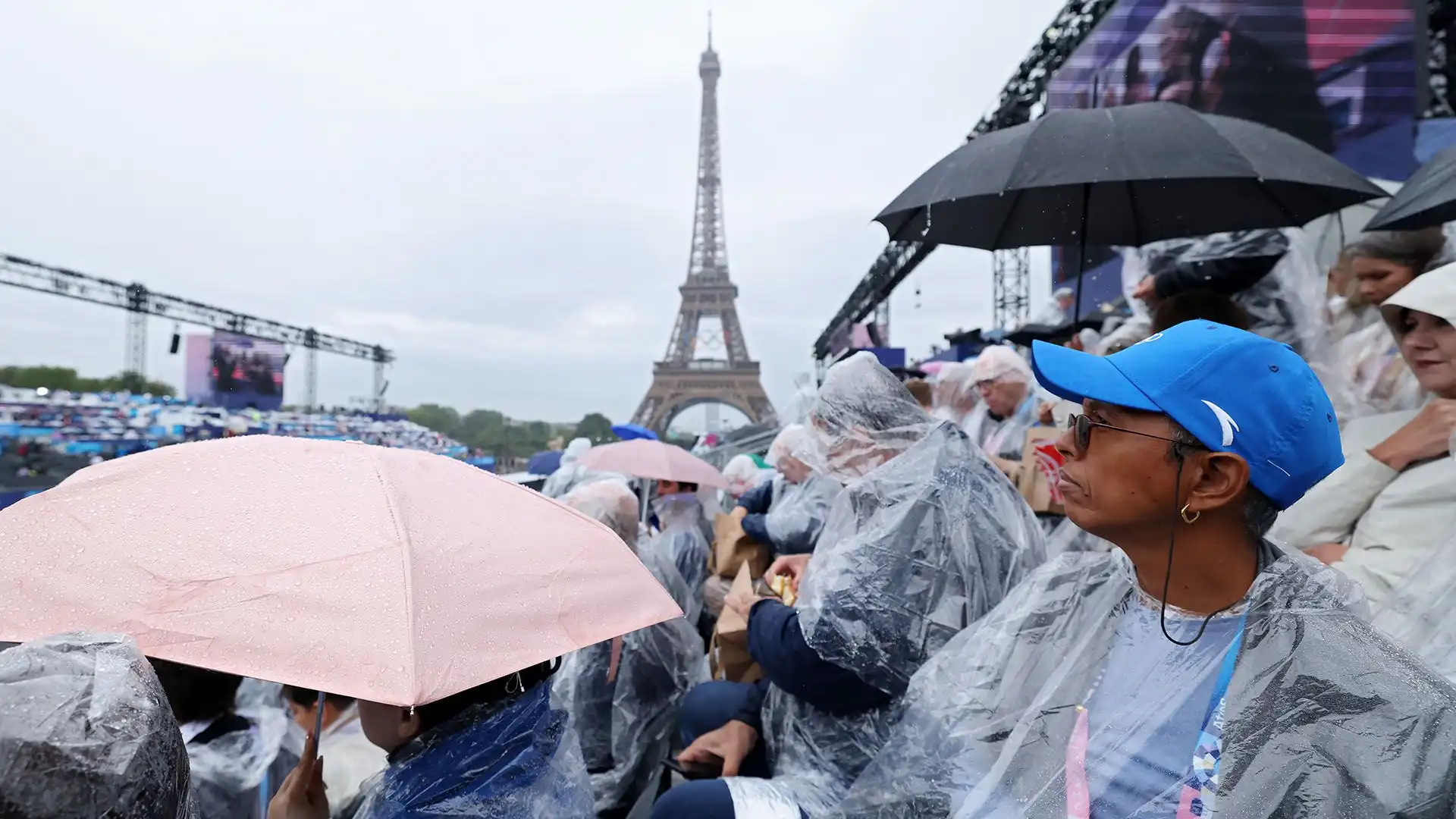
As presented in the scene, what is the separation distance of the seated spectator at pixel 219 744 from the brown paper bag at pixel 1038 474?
2.56 meters

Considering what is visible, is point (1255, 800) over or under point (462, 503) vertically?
under

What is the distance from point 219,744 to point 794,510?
225 centimetres

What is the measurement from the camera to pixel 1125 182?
2.96 m

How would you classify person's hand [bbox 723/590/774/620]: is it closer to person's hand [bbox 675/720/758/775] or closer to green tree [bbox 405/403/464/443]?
person's hand [bbox 675/720/758/775]

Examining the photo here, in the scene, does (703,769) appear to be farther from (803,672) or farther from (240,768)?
(240,768)

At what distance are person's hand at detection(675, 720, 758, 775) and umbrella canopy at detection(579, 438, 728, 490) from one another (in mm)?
2322

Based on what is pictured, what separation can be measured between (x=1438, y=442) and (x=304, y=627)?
7.74 ft

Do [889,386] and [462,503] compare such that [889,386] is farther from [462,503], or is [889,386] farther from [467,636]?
[467,636]

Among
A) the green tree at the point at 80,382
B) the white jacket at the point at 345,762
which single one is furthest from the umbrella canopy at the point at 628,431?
the green tree at the point at 80,382

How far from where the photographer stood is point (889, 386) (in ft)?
7.93

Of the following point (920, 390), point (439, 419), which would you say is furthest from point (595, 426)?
point (920, 390)

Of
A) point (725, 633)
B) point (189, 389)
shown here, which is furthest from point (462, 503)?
point (189, 389)

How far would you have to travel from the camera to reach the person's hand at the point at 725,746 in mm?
2154

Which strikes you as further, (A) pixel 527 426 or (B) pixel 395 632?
(A) pixel 527 426
